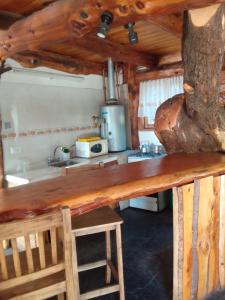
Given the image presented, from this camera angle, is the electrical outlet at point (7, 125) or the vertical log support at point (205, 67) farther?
the electrical outlet at point (7, 125)

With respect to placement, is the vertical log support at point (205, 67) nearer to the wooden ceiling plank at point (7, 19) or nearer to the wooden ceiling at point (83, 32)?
the wooden ceiling at point (83, 32)

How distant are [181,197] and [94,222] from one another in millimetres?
561

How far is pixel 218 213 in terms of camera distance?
5.30ft

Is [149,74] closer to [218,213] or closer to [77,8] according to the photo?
[77,8]

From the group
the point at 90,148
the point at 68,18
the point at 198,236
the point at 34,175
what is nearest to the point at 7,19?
the point at 68,18

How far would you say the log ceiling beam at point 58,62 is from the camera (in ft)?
9.51

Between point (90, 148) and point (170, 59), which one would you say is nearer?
point (90, 148)

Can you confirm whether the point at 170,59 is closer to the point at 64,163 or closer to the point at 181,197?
the point at 64,163

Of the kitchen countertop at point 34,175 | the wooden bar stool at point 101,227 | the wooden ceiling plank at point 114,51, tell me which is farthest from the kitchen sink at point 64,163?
the wooden bar stool at point 101,227

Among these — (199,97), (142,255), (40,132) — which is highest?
(199,97)

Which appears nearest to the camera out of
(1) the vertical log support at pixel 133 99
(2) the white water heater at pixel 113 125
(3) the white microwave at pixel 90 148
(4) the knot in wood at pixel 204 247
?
(4) the knot in wood at pixel 204 247

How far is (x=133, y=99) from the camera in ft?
13.1

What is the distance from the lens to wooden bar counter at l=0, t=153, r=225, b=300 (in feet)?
3.72

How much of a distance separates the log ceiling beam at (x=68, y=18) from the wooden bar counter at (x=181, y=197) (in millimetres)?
846
